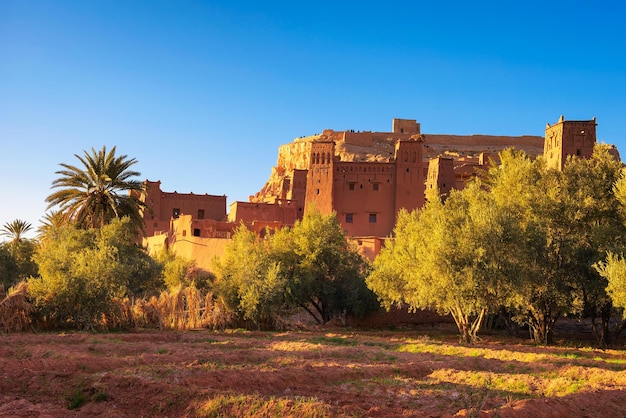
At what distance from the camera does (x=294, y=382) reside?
11719 mm

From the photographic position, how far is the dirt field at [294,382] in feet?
31.3

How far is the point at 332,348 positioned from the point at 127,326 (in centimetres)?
941

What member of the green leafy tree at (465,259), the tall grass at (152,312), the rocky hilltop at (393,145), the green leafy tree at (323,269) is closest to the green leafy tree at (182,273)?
the green leafy tree at (323,269)

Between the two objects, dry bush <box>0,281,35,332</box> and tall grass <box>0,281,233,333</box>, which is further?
tall grass <box>0,281,233,333</box>

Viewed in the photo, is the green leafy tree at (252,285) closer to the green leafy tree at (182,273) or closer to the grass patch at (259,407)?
the green leafy tree at (182,273)

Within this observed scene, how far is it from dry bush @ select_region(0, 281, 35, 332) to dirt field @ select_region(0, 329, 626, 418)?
3291 millimetres

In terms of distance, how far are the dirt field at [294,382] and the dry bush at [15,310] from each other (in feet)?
10.8

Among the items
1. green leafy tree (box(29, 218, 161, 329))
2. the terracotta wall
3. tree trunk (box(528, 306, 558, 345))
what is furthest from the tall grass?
the terracotta wall

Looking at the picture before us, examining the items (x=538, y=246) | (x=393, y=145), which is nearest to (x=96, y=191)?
(x=538, y=246)

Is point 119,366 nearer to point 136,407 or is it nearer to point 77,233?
point 136,407

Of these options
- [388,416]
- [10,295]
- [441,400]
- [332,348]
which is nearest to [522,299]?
[332,348]

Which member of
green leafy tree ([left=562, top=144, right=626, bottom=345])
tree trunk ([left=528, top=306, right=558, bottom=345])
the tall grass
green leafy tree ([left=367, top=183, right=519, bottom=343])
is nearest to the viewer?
green leafy tree ([left=367, top=183, right=519, bottom=343])

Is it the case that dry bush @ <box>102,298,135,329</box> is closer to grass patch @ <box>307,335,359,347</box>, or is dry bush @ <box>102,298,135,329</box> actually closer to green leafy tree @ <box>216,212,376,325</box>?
green leafy tree @ <box>216,212,376,325</box>

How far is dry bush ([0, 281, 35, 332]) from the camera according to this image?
20.8m
